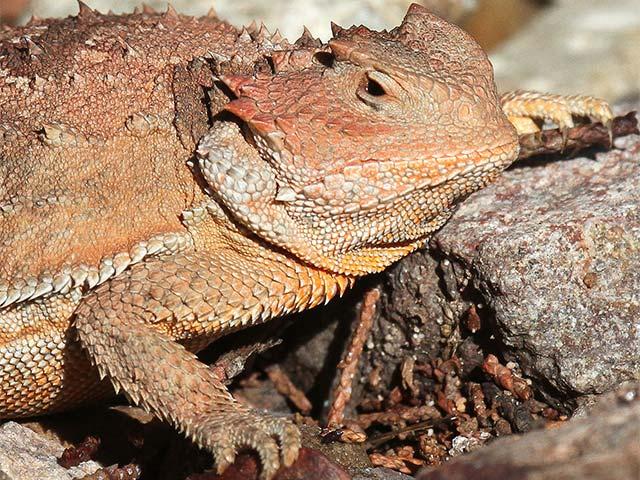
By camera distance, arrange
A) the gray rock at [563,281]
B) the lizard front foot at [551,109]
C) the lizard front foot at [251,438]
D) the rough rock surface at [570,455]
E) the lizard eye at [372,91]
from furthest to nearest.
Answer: the lizard front foot at [551,109], the gray rock at [563,281], the lizard eye at [372,91], the lizard front foot at [251,438], the rough rock surface at [570,455]

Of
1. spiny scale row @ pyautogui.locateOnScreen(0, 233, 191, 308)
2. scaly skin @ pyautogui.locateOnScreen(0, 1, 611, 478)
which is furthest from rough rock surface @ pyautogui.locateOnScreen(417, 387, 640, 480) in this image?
spiny scale row @ pyautogui.locateOnScreen(0, 233, 191, 308)

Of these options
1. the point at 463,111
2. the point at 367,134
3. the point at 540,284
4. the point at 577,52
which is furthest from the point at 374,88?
the point at 577,52

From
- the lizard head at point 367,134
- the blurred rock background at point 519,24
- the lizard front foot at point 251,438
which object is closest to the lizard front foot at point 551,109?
the lizard head at point 367,134

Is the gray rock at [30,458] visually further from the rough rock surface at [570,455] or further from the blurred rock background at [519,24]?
the blurred rock background at [519,24]

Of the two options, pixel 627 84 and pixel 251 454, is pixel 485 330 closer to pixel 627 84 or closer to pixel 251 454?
pixel 251 454

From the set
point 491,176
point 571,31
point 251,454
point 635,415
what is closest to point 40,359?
point 251,454

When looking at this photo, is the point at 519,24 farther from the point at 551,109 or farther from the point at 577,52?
the point at 551,109

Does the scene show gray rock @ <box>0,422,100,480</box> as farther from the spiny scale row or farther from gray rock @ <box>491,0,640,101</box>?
gray rock @ <box>491,0,640,101</box>
